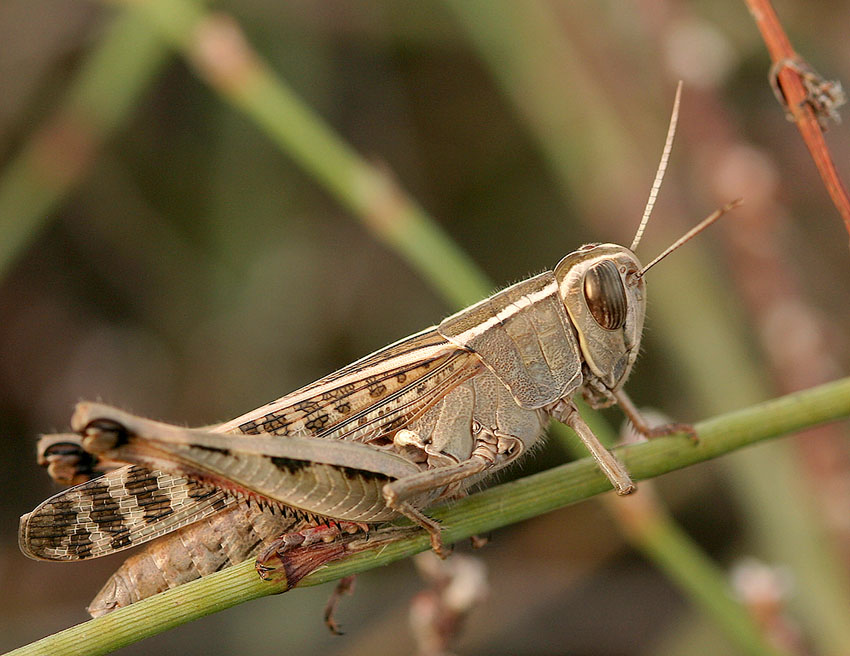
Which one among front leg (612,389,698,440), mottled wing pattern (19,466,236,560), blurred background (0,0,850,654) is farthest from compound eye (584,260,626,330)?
blurred background (0,0,850,654)

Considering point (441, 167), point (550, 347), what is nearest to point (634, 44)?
point (441, 167)

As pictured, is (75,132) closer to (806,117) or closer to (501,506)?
(501,506)

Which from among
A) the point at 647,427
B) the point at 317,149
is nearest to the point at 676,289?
the point at 647,427

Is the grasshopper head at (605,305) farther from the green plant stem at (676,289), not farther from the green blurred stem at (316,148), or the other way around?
the green plant stem at (676,289)

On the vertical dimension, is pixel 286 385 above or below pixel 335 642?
above

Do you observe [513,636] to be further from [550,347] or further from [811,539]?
[550,347]

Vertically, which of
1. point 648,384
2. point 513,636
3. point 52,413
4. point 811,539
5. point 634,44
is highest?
point 634,44
